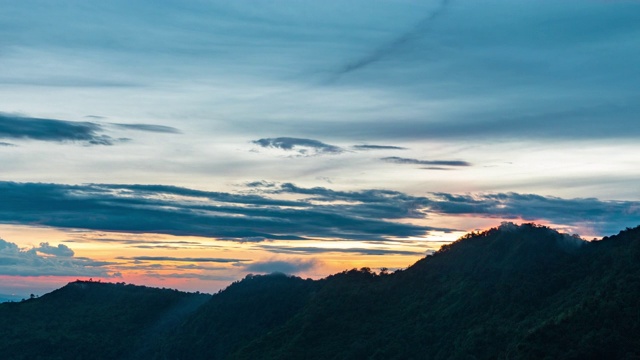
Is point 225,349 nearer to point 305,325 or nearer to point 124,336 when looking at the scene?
point 305,325

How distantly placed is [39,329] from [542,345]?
486 feet

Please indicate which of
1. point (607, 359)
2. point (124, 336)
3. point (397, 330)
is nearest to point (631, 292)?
point (607, 359)

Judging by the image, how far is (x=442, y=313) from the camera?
122 meters

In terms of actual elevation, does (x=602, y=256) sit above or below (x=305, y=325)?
above

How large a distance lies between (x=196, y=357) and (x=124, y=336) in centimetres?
3715

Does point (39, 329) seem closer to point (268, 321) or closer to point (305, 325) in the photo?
point (268, 321)

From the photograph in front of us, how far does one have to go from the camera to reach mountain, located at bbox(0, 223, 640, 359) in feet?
295

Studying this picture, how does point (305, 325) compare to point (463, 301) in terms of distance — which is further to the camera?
point (305, 325)

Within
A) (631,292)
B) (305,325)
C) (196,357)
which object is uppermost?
(631,292)

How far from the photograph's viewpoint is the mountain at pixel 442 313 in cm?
8981

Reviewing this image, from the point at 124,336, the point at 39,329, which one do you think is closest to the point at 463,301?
the point at 124,336

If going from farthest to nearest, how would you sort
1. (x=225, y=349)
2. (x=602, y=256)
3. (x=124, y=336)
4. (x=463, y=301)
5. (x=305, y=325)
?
(x=124, y=336), (x=225, y=349), (x=305, y=325), (x=463, y=301), (x=602, y=256)

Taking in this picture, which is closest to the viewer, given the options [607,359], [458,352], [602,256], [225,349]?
[607,359]

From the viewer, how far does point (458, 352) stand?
10438 cm
